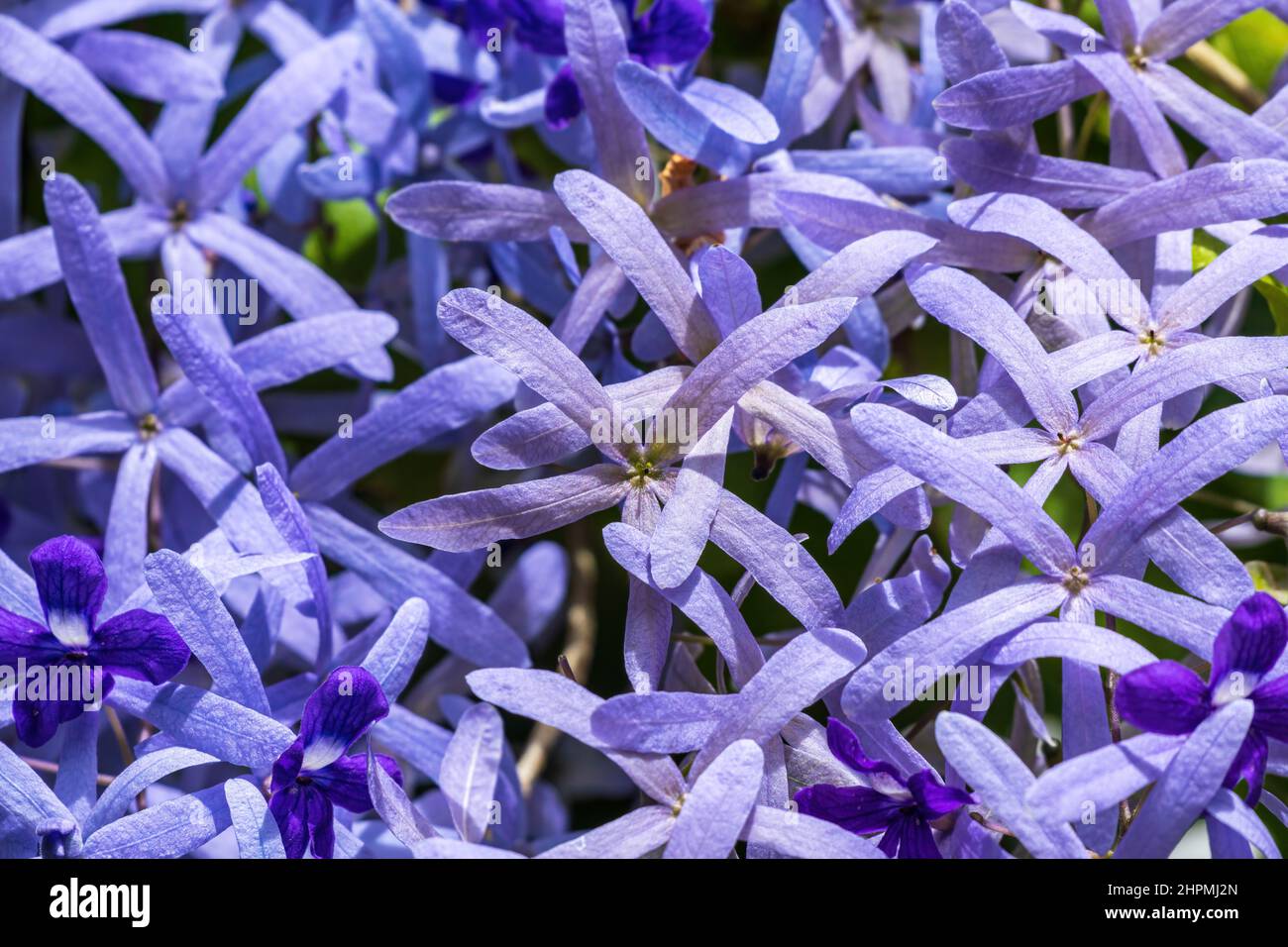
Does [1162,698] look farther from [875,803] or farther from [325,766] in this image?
[325,766]

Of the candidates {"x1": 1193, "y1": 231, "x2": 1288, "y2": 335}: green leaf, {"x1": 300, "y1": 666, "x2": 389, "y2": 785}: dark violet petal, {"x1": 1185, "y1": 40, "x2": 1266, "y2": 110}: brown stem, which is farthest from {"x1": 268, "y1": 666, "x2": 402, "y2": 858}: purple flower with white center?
{"x1": 1185, "y1": 40, "x2": 1266, "y2": 110}: brown stem

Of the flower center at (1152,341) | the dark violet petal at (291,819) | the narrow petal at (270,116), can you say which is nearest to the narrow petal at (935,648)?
the flower center at (1152,341)

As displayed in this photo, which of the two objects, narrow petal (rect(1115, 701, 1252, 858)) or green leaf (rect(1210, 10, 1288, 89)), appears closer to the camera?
narrow petal (rect(1115, 701, 1252, 858))

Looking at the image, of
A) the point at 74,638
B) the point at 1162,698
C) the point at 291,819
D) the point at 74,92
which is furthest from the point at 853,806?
the point at 74,92

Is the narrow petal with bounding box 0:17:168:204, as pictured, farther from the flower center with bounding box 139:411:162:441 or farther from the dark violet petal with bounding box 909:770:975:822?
the dark violet petal with bounding box 909:770:975:822

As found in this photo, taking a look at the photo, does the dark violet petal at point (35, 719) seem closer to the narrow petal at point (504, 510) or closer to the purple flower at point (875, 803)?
the narrow petal at point (504, 510)
